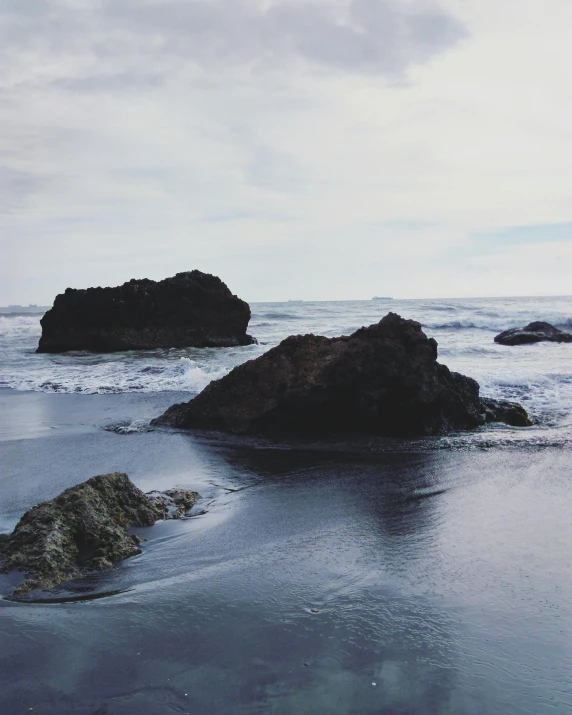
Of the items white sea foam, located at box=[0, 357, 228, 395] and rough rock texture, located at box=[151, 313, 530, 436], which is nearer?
rough rock texture, located at box=[151, 313, 530, 436]

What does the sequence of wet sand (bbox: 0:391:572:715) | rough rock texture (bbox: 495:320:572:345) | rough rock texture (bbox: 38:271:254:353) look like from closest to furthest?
wet sand (bbox: 0:391:572:715), rough rock texture (bbox: 495:320:572:345), rough rock texture (bbox: 38:271:254:353)

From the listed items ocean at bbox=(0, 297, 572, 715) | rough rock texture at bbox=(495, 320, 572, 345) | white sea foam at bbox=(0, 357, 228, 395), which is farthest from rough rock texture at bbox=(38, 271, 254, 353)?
ocean at bbox=(0, 297, 572, 715)

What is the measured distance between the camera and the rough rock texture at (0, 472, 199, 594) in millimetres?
3738

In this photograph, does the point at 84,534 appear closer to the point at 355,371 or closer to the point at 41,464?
the point at 41,464

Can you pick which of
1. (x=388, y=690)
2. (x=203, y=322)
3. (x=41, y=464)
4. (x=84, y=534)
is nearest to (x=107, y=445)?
(x=41, y=464)

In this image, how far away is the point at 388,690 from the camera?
103 inches

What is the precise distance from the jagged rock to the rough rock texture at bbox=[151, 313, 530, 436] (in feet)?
1.38

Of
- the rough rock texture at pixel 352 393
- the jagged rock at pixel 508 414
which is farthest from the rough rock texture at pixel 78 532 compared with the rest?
the jagged rock at pixel 508 414

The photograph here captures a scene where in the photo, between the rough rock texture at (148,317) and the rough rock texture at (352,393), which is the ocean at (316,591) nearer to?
the rough rock texture at (352,393)

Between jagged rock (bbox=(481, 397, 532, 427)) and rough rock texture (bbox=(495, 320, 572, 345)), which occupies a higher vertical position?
rough rock texture (bbox=(495, 320, 572, 345))

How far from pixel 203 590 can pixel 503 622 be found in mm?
1607

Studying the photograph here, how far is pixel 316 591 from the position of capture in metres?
3.51

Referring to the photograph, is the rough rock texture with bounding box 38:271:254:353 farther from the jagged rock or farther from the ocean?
the ocean

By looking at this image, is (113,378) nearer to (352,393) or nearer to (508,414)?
(352,393)
